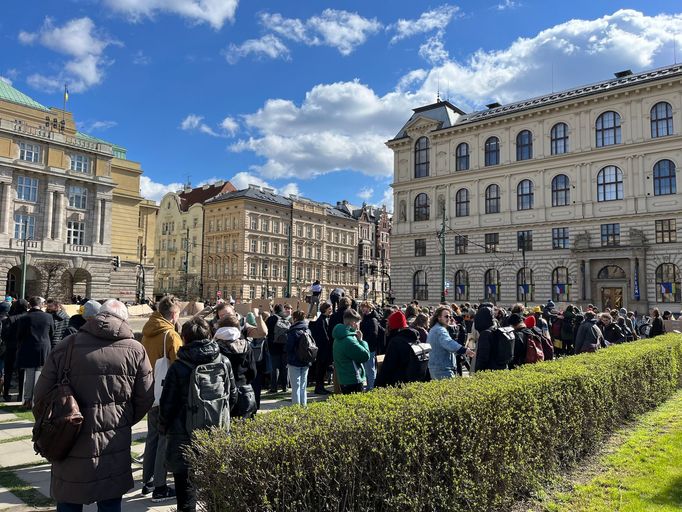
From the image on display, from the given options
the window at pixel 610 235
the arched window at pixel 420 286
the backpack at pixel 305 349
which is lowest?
the backpack at pixel 305 349

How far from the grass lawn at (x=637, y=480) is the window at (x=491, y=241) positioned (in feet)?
134

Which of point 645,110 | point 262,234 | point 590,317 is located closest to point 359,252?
point 262,234

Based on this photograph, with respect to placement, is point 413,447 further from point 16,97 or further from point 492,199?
point 16,97

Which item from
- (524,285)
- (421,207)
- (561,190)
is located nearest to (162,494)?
(524,285)

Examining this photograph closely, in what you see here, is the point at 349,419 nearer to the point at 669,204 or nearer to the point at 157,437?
the point at 157,437

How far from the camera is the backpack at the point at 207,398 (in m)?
4.58

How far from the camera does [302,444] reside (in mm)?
3727

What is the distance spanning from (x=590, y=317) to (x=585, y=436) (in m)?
6.21

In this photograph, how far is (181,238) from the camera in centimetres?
8300

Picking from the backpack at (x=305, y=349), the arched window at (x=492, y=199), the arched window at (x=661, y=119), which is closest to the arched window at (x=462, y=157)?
the arched window at (x=492, y=199)

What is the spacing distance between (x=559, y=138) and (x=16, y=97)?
56.9 metres

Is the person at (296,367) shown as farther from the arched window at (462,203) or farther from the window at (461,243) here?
the arched window at (462,203)

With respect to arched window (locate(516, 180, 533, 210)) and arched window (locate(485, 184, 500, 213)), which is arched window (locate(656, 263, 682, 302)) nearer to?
arched window (locate(516, 180, 533, 210))

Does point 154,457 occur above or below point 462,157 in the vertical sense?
below
